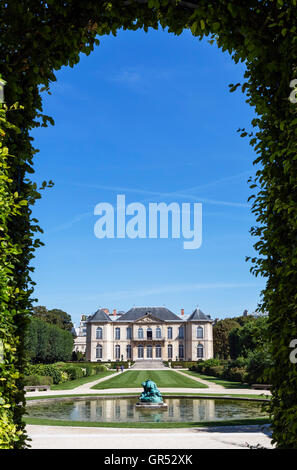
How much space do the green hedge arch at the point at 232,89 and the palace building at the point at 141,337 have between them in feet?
223

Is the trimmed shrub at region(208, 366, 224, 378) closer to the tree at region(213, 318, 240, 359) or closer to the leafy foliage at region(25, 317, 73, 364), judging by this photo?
the leafy foliage at region(25, 317, 73, 364)

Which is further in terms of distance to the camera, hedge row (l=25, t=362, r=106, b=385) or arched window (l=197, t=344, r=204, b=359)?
arched window (l=197, t=344, r=204, b=359)

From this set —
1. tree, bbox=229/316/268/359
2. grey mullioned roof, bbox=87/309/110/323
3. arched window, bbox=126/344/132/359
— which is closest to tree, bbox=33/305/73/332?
grey mullioned roof, bbox=87/309/110/323

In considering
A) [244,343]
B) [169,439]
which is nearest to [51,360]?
[244,343]

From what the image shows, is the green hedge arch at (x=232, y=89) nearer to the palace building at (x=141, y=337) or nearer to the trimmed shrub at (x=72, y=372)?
the trimmed shrub at (x=72, y=372)

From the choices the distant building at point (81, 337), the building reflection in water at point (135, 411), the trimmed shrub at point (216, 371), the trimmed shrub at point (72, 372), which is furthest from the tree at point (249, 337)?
the distant building at point (81, 337)

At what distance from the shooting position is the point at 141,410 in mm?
17719

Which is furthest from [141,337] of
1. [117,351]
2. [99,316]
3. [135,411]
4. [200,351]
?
[135,411]

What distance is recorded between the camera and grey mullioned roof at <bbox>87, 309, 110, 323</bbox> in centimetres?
7250

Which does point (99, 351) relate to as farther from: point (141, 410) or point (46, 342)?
point (141, 410)

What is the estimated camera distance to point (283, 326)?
13.1 feet

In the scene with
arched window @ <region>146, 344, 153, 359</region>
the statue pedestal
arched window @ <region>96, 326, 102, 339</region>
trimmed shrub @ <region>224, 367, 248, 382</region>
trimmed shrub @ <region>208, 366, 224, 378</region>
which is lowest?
arched window @ <region>146, 344, 153, 359</region>

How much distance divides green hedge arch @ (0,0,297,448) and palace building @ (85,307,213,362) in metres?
68.0
